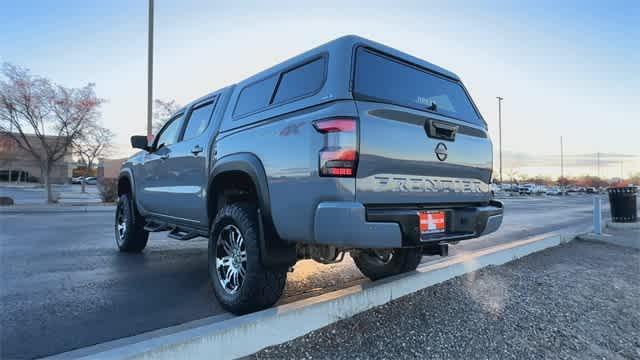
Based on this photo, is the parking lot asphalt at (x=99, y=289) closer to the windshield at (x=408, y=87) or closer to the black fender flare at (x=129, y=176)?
the black fender flare at (x=129, y=176)

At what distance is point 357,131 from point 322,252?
98cm

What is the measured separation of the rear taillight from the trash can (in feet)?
37.9

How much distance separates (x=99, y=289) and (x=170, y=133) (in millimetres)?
2155

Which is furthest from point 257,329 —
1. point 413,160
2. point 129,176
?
point 129,176

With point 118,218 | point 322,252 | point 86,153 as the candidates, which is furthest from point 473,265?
point 86,153

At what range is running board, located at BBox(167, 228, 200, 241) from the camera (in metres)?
4.39

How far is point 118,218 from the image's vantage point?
620 centimetres

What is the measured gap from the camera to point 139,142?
17.2 ft

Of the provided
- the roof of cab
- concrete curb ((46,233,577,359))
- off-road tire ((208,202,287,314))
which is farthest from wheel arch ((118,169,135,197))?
concrete curb ((46,233,577,359))

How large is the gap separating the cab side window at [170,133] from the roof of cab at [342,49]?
4.81ft

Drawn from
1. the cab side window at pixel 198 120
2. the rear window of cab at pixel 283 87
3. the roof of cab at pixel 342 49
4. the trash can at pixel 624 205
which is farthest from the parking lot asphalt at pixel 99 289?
the trash can at pixel 624 205

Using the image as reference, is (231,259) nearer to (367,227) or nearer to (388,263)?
(367,227)

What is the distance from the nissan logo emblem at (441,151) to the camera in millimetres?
3004

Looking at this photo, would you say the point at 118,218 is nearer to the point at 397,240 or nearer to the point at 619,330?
the point at 397,240
